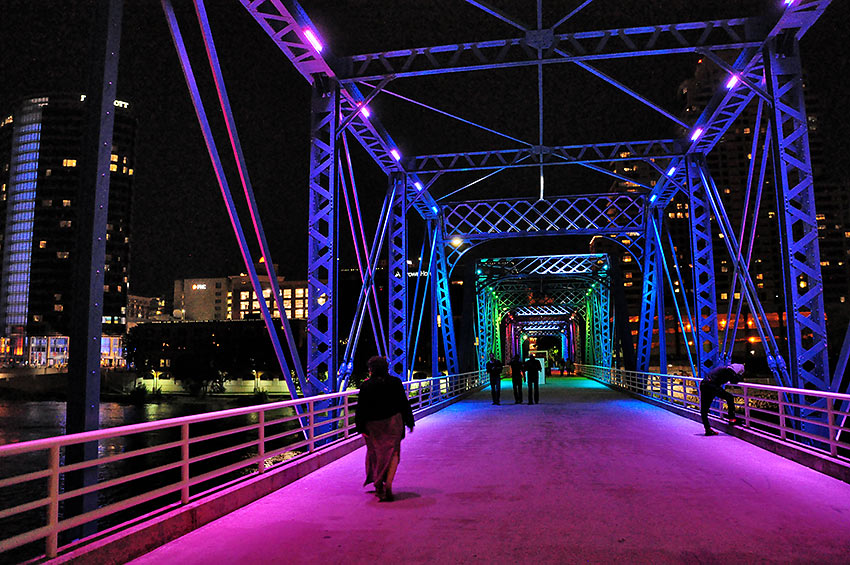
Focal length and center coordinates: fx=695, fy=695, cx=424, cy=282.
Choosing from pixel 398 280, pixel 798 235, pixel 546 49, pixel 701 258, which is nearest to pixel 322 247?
pixel 546 49

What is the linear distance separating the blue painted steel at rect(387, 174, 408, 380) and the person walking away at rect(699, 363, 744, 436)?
812cm

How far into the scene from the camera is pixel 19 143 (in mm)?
142500

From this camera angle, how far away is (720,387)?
500 inches

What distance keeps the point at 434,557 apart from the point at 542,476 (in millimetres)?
3738

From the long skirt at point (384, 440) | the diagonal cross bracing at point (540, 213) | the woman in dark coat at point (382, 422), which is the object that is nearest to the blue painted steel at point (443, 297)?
the diagonal cross bracing at point (540, 213)

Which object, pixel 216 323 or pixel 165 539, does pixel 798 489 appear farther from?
pixel 216 323

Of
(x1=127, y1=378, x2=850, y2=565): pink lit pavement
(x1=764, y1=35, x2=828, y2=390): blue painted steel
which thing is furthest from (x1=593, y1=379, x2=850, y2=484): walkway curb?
(x1=764, y1=35, x2=828, y2=390): blue painted steel

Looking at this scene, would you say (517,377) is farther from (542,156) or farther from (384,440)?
(384,440)

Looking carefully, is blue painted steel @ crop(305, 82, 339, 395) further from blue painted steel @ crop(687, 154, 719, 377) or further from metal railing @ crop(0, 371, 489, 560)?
blue painted steel @ crop(687, 154, 719, 377)

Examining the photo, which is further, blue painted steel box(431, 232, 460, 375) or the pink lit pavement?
blue painted steel box(431, 232, 460, 375)

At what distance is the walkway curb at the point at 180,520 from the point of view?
15.1 feet

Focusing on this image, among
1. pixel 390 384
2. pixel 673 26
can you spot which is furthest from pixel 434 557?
pixel 673 26

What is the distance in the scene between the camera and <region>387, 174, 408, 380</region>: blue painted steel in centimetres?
1895

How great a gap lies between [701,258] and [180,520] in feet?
52.4
